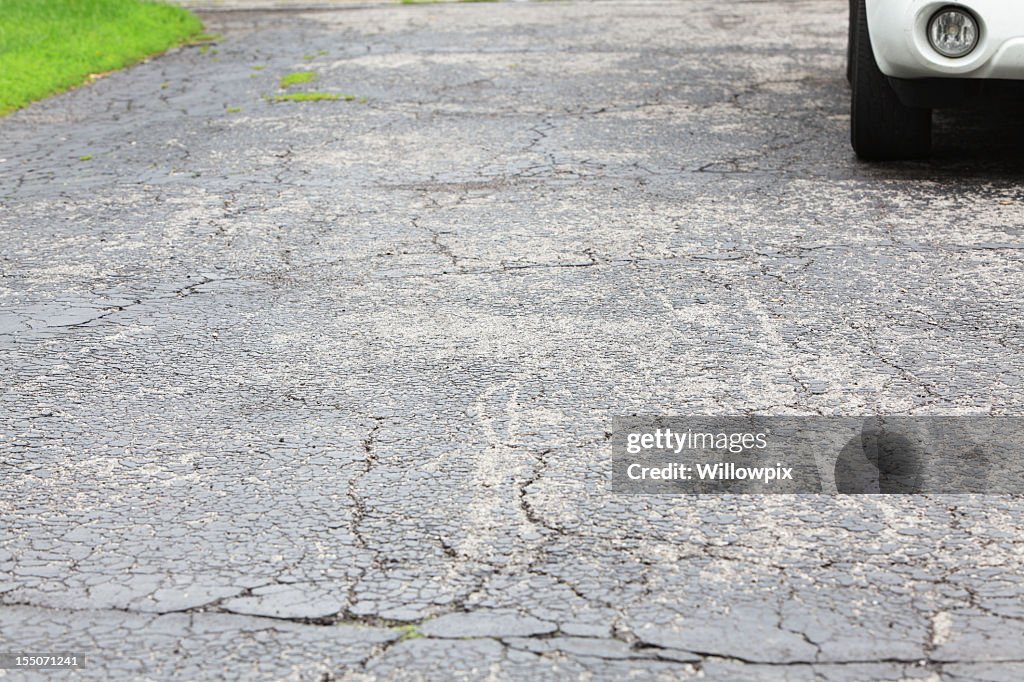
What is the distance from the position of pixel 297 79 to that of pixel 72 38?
9.64 ft

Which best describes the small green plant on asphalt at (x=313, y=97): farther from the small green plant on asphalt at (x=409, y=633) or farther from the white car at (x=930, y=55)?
the small green plant on asphalt at (x=409, y=633)

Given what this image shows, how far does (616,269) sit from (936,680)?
2581 mm

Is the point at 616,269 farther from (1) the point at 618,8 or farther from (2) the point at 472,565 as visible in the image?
(1) the point at 618,8

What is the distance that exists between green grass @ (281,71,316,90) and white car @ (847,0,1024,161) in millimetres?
4215

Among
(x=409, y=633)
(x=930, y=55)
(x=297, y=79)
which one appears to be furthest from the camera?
(x=297, y=79)

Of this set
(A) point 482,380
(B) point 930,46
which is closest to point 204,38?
(B) point 930,46

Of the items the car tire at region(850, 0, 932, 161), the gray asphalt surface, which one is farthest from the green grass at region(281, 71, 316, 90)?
the car tire at region(850, 0, 932, 161)

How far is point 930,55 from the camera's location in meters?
5.34

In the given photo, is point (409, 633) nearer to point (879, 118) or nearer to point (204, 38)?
point (879, 118)

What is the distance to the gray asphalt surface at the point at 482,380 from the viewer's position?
8.14 ft

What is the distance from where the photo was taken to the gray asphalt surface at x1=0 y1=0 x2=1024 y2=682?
2.48 m

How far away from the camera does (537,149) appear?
669 cm

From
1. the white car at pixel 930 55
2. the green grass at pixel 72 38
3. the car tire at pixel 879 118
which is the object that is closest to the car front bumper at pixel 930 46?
the white car at pixel 930 55

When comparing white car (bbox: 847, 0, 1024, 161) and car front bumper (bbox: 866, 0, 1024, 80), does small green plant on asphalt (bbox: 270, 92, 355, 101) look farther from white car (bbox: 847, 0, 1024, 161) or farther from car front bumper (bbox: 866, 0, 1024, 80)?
car front bumper (bbox: 866, 0, 1024, 80)
